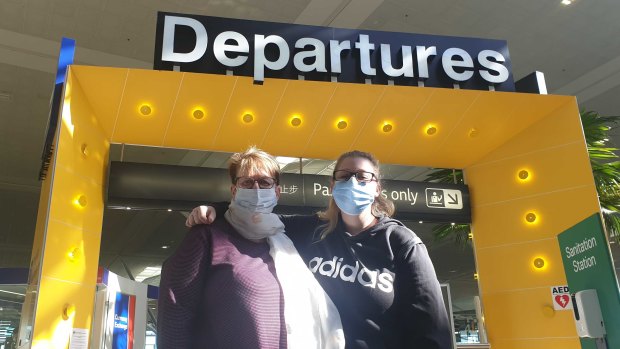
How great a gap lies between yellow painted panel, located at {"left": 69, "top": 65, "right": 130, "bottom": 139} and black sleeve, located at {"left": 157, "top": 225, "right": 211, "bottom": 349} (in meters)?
2.65

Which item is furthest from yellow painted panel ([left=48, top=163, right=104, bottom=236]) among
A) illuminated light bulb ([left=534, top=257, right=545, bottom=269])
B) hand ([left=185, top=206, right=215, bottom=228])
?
illuminated light bulb ([left=534, top=257, right=545, bottom=269])

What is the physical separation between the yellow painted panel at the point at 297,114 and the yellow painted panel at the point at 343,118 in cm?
6

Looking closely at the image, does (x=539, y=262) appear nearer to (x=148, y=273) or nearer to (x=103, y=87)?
(x=103, y=87)

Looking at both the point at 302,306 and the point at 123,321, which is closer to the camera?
the point at 302,306

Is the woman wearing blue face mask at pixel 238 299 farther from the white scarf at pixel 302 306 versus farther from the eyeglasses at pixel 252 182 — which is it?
the eyeglasses at pixel 252 182

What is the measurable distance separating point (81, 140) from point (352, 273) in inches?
115

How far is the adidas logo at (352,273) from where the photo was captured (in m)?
1.49

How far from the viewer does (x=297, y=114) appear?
437 cm

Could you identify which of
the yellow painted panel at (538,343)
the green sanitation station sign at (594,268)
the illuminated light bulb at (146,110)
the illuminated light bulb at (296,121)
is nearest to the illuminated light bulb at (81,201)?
the illuminated light bulb at (146,110)

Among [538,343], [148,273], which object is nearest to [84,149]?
[538,343]

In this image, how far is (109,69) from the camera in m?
3.76

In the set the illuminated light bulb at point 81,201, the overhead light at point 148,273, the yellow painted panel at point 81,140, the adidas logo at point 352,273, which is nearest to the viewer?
the adidas logo at point 352,273

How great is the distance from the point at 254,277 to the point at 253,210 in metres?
0.22

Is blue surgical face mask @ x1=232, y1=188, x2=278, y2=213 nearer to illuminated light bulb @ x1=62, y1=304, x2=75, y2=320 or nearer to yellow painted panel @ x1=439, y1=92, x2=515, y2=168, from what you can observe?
illuminated light bulb @ x1=62, y1=304, x2=75, y2=320
